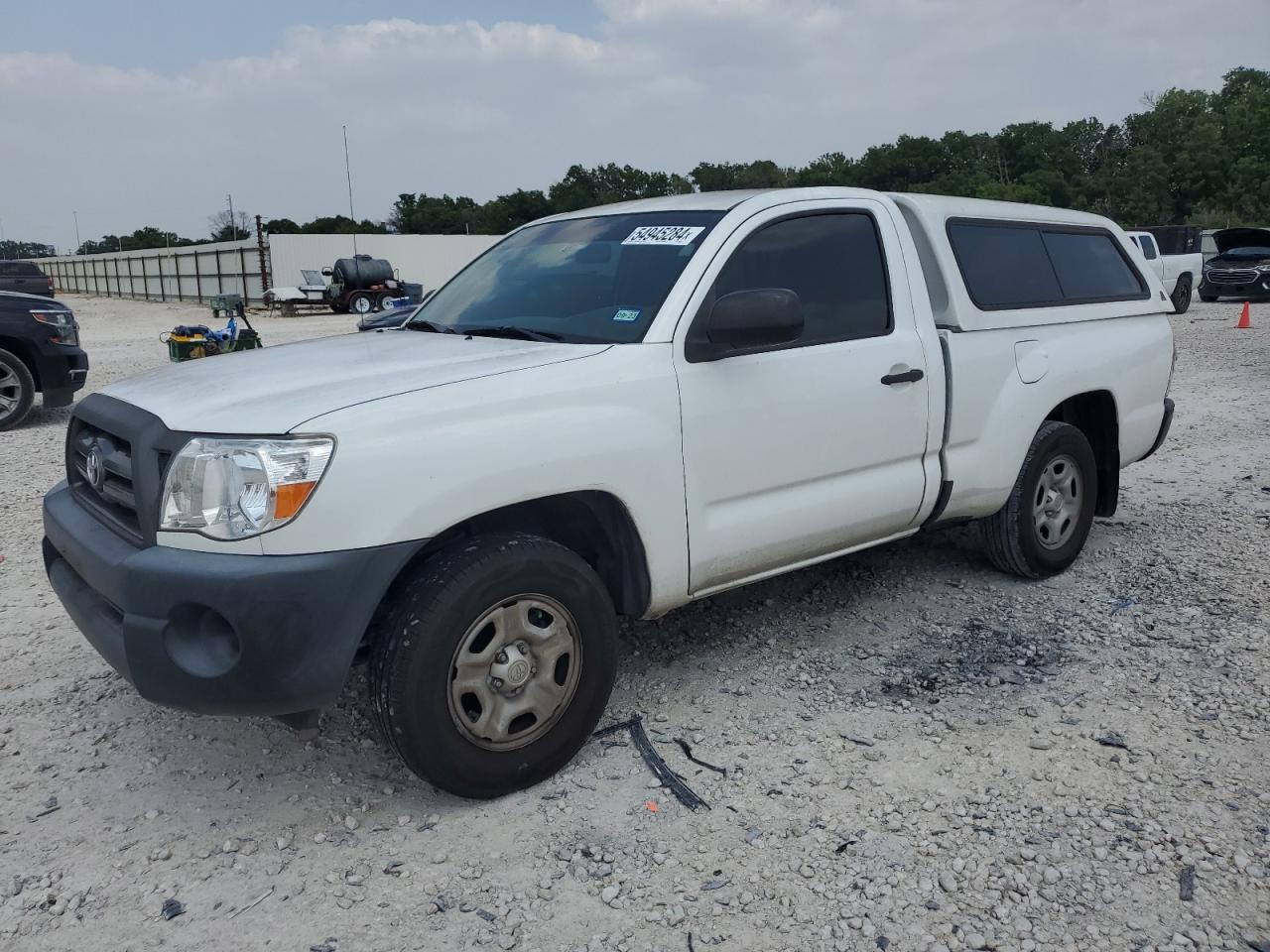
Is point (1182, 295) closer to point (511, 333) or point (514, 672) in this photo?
point (511, 333)

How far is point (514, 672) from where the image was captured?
303 cm

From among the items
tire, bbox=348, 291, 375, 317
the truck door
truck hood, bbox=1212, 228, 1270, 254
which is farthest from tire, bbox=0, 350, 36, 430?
truck hood, bbox=1212, 228, 1270, 254

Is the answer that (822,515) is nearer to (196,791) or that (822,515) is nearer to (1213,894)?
(1213,894)

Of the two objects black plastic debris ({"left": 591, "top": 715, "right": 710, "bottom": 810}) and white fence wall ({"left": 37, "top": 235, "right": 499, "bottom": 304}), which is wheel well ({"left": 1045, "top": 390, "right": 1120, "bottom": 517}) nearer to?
black plastic debris ({"left": 591, "top": 715, "right": 710, "bottom": 810})

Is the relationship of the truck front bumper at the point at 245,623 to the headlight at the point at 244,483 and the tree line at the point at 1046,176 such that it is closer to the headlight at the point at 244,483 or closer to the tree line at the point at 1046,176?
the headlight at the point at 244,483

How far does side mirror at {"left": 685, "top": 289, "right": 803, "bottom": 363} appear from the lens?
3.24 meters

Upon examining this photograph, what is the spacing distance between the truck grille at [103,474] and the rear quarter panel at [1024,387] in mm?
3057

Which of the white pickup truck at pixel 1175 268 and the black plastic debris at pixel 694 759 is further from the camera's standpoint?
the white pickup truck at pixel 1175 268

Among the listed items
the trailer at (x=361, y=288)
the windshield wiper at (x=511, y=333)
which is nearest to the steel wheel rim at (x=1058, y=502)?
the windshield wiper at (x=511, y=333)

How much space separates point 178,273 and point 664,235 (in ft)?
153

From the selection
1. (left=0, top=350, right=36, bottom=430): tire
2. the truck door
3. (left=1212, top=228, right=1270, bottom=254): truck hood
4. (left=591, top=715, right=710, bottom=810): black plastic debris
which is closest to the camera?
(left=591, top=715, right=710, bottom=810): black plastic debris

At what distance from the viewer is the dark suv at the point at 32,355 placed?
31.0ft

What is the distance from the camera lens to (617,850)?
2877 mm

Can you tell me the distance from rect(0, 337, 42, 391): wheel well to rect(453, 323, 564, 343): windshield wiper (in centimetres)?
756
